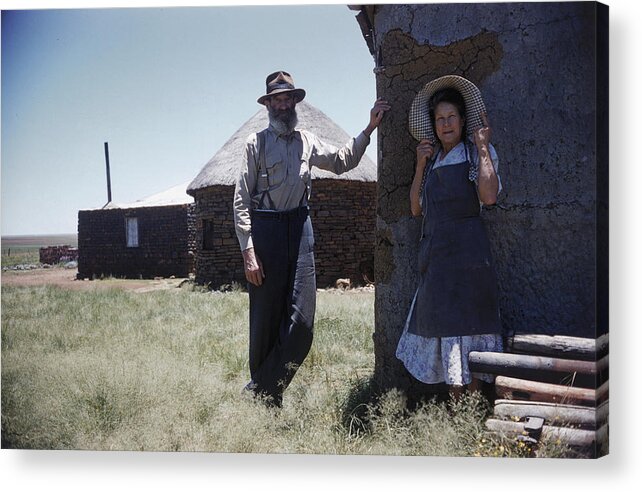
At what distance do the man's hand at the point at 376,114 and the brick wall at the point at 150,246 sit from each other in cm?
497

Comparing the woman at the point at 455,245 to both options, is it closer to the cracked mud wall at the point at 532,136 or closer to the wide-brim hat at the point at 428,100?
the wide-brim hat at the point at 428,100

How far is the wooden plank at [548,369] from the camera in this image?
2.76 meters

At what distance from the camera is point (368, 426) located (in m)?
3.15

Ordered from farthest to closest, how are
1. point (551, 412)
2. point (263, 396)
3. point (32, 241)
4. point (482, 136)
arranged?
point (32, 241) → point (263, 396) → point (482, 136) → point (551, 412)

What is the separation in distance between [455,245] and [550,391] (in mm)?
826

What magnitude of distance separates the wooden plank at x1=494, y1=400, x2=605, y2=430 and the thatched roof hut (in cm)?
321

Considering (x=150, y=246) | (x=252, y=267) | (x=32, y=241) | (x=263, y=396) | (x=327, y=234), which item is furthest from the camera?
(x=150, y=246)

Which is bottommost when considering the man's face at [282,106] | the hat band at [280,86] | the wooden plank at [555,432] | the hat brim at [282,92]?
the wooden plank at [555,432]

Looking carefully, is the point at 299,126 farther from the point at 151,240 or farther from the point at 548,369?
the point at 151,240

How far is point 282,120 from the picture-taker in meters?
3.29

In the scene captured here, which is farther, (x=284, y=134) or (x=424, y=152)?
(x=284, y=134)

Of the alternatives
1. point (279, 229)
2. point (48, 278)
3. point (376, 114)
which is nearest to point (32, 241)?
point (48, 278)

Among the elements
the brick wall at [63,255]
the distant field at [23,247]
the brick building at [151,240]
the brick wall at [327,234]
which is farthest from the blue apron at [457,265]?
the brick building at [151,240]

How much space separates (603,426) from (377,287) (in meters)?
1.35
